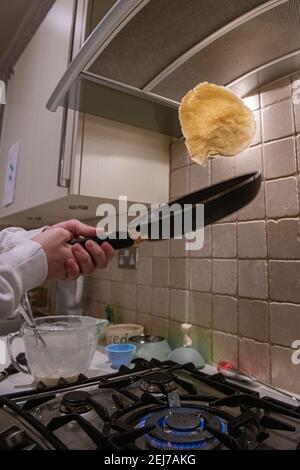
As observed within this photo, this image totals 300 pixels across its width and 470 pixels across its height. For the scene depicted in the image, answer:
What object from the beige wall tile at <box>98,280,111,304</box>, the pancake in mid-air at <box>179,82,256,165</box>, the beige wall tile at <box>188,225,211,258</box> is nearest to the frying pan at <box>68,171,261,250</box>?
the pancake in mid-air at <box>179,82,256,165</box>

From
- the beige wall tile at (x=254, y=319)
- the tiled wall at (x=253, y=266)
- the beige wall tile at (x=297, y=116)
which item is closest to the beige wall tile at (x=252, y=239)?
the tiled wall at (x=253, y=266)

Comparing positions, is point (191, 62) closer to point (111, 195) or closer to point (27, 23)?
point (111, 195)

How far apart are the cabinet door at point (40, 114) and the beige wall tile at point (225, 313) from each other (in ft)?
1.62

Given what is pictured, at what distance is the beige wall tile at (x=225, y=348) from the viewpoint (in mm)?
771

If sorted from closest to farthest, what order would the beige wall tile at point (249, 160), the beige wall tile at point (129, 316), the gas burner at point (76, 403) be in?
the gas burner at point (76, 403) < the beige wall tile at point (249, 160) < the beige wall tile at point (129, 316)

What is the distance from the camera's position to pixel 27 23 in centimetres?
131

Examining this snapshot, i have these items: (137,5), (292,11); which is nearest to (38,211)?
(137,5)

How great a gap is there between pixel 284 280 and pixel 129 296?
1.93ft

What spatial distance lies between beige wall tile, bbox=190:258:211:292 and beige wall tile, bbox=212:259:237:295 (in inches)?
0.7

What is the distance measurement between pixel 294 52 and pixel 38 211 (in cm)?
88

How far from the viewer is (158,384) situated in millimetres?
617

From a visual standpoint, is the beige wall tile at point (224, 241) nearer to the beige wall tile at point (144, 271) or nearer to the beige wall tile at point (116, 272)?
the beige wall tile at point (144, 271)

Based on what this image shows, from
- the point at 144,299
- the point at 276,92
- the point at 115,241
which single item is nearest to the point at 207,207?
the point at 115,241

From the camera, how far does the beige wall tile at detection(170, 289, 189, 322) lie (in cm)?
90
